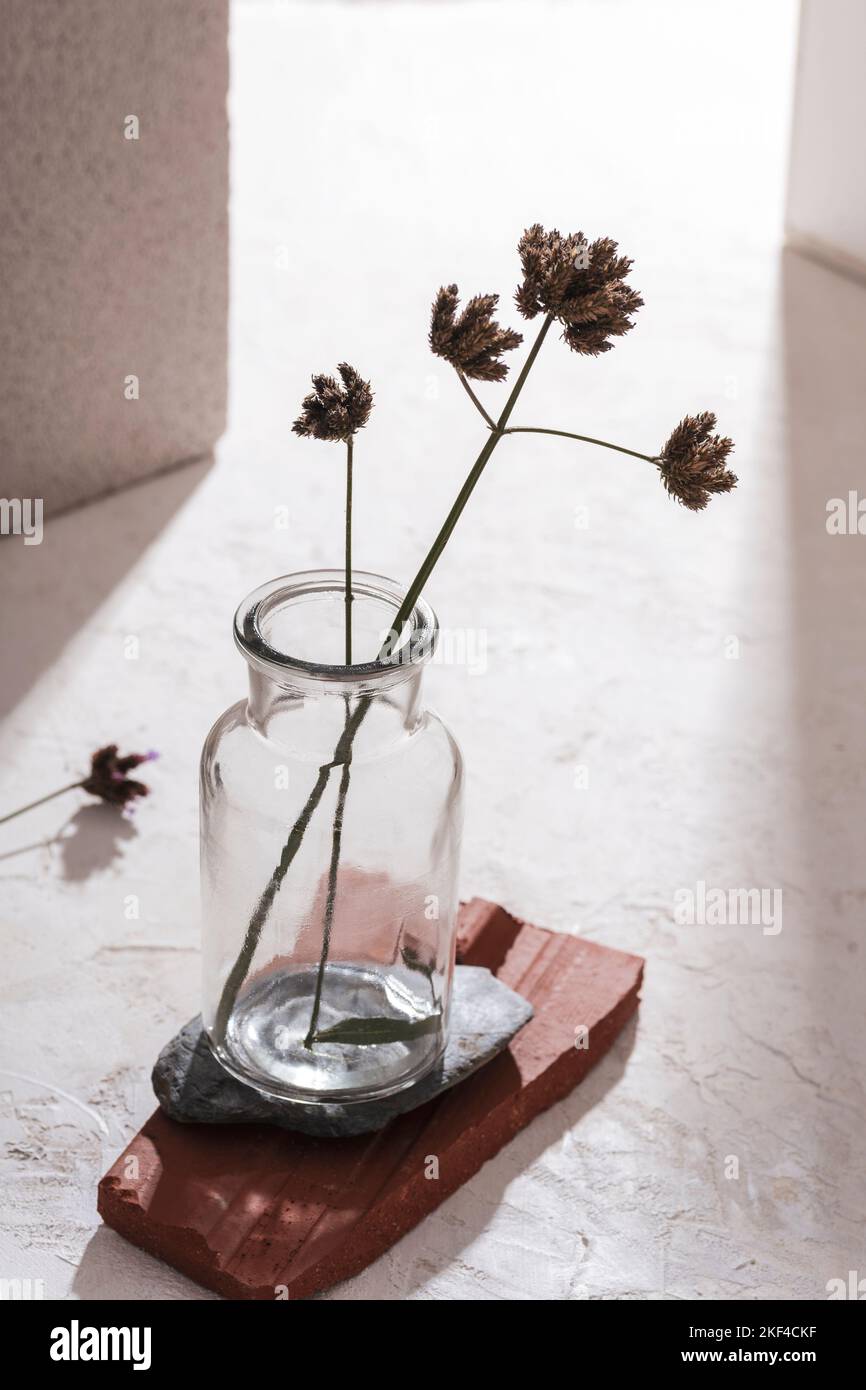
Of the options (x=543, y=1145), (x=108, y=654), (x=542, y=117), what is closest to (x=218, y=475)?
(x=108, y=654)

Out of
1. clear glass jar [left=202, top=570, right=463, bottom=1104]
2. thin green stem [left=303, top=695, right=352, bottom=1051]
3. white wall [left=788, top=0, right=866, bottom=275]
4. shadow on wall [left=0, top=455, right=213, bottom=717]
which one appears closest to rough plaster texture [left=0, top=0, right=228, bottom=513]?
shadow on wall [left=0, top=455, right=213, bottom=717]

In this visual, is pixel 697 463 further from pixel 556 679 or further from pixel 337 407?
pixel 556 679

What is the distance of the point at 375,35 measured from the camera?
3.76 meters

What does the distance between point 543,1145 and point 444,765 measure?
34 cm

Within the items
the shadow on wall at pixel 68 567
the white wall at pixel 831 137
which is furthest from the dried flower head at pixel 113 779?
the white wall at pixel 831 137

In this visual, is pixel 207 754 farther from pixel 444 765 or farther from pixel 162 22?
pixel 162 22

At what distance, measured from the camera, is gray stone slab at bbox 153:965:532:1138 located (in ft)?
3.73

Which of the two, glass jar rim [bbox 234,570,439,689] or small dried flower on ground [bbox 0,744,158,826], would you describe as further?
small dried flower on ground [bbox 0,744,158,826]

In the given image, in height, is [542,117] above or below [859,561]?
above

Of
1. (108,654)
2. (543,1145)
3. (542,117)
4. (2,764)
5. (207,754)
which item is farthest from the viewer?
(542,117)

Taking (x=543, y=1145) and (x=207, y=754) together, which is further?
(x=543, y=1145)

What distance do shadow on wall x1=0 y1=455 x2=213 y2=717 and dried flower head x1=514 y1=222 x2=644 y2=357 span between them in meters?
0.97

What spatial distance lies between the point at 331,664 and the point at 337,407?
0.17 meters

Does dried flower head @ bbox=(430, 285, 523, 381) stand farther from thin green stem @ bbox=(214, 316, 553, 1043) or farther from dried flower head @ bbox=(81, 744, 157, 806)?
dried flower head @ bbox=(81, 744, 157, 806)
